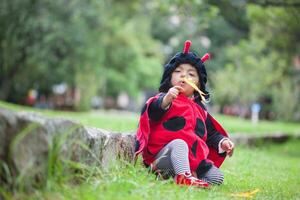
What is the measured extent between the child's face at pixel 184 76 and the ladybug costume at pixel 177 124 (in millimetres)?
34

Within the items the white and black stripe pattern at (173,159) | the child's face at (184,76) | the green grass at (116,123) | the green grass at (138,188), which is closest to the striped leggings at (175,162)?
the white and black stripe pattern at (173,159)

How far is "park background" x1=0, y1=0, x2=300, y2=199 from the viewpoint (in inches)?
218

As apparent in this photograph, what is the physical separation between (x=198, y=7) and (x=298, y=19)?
318 cm

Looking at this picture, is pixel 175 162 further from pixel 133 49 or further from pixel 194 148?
pixel 133 49

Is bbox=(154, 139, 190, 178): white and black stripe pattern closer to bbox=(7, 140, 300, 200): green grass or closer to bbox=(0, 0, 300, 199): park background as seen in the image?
bbox=(7, 140, 300, 200): green grass

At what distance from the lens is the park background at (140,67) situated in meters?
5.54

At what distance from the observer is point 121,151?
16.9 feet

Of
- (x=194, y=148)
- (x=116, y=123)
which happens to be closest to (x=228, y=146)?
(x=194, y=148)

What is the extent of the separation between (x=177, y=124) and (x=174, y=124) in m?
0.03

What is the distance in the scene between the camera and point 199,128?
532 cm

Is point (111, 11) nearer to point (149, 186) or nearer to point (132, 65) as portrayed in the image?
point (132, 65)

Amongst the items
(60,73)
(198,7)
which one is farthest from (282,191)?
(60,73)

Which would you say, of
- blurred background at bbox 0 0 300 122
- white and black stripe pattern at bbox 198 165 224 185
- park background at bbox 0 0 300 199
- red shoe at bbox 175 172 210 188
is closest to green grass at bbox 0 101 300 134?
park background at bbox 0 0 300 199

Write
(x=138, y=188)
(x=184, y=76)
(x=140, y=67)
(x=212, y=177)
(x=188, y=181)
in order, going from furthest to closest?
(x=140, y=67)
(x=184, y=76)
(x=212, y=177)
(x=188, y=181)
(x=138, y=188)
